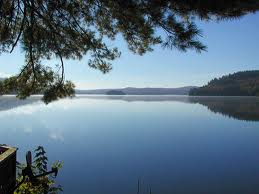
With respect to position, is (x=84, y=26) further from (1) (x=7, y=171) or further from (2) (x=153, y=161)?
(2) (x=153, y=161)

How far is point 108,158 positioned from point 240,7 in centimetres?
2576

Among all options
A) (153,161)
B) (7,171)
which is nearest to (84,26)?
(7,171)

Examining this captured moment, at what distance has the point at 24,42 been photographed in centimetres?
983

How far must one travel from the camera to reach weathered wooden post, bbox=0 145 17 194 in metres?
6.46

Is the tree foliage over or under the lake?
over

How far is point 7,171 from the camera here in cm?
666

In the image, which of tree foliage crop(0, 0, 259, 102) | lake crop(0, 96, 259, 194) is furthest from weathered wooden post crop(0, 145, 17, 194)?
lake crop(0, 96, 259, 194)

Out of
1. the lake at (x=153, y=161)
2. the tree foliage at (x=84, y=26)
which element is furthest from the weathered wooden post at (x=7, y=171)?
the lake at (x=153, y=161)

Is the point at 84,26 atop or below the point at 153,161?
atop

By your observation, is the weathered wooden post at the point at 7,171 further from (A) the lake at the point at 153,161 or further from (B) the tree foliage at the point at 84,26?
(A) the lake at the point at 153,161

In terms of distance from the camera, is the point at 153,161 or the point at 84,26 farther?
the point at 153,161

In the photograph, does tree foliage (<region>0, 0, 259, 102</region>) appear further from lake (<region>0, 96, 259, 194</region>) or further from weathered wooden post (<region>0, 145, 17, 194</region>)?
lake (<region>0, 96, 259, 194</region>)

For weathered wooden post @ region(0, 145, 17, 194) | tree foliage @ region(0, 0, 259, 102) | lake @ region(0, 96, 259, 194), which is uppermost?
tree foliage @ region(0, 0, 259, 102)

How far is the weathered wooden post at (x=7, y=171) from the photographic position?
646 centimetres
